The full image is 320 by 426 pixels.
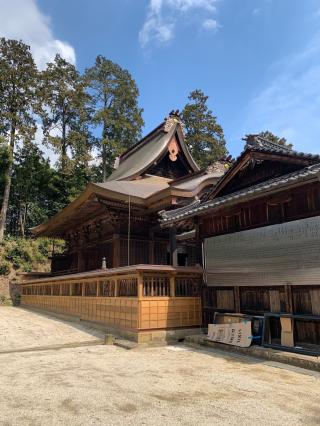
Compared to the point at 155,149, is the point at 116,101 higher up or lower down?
higher up

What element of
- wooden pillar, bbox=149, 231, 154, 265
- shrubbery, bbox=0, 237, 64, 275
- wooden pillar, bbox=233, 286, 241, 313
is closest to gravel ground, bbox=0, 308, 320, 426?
wooden pillar, bbox=233, 286, 241, 313

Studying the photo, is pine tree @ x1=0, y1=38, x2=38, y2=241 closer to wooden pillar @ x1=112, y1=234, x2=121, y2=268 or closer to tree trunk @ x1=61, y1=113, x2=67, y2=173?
tree trunk @ x1=61, y1=113, x2=67, y2=173

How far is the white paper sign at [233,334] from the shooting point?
8.66m

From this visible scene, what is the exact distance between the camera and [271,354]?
304 inches

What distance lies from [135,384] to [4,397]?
1962mm

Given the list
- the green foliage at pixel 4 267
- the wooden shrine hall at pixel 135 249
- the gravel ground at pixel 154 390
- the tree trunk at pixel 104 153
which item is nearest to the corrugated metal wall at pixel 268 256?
the wooden shrine hall at pixel 135 249

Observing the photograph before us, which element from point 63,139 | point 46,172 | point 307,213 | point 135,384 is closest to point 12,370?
point 135,384

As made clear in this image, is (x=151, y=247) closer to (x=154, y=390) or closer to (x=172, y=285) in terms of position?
(x=172, y=285)

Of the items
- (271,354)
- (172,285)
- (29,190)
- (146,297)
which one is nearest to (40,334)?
(146,297)

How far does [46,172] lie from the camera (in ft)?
118

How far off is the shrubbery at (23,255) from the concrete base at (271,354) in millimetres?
21329

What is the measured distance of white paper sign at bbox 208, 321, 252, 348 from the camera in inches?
341

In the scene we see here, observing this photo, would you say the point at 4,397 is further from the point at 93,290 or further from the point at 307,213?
the point at 93,290

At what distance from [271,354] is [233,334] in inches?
56.6
